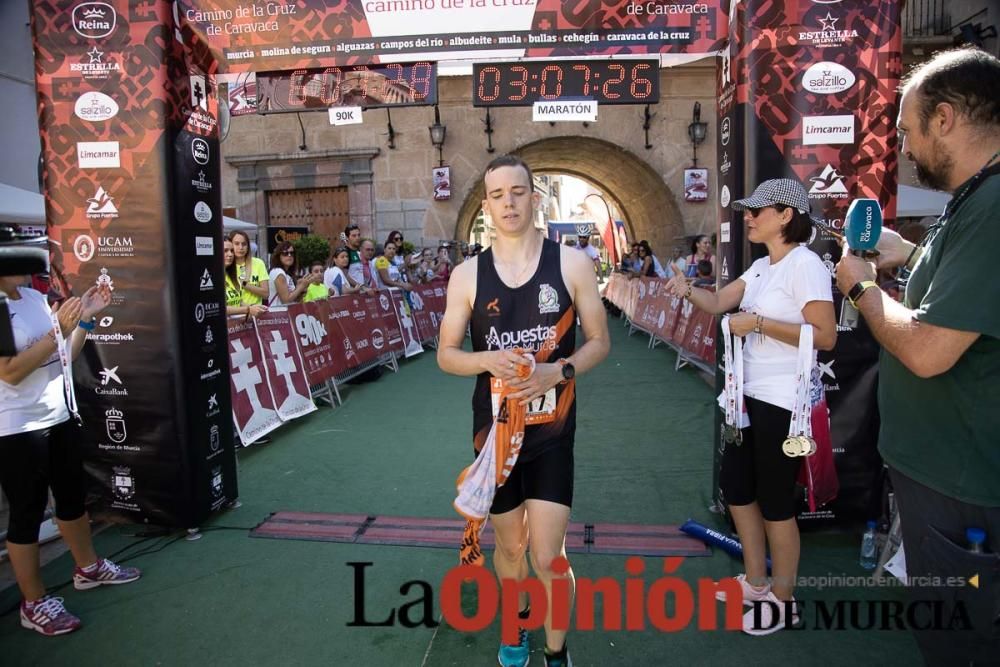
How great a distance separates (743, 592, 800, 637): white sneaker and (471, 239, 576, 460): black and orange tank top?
1.42m

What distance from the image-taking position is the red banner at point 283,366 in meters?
6.59

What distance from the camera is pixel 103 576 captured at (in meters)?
3.56

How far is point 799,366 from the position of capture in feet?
8.97

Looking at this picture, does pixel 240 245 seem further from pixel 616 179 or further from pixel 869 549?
pixel 616 179

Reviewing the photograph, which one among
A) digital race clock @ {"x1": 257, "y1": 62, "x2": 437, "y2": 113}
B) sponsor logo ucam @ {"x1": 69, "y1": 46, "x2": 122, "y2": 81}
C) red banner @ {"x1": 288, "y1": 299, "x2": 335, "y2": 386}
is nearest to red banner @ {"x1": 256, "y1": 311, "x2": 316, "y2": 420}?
red banner @ {"x1": 288, "y1": 299, "x2": 335, "y2": 386}

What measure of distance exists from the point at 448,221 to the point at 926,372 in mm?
15441

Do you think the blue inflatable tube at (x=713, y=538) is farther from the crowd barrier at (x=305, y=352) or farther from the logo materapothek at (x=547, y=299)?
the crowd barrier at (x=305, y=352)

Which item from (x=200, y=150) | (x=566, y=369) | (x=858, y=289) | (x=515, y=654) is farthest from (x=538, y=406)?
(x=200, y=150)

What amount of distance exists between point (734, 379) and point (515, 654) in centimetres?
162

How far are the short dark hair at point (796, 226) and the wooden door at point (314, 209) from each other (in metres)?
15.3

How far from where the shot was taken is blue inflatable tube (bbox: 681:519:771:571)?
3.73 m

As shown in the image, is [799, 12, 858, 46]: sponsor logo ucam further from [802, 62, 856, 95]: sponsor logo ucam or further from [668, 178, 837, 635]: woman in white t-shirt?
[668, 178, 837, 635]: woman in white t-shirt

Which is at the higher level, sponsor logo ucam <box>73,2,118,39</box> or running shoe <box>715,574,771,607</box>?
sponsor logo ucam <box>73,2,118,39</box>

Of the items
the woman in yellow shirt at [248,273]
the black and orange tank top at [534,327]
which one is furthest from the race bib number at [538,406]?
the woman in yellow shirt at [248,273]
